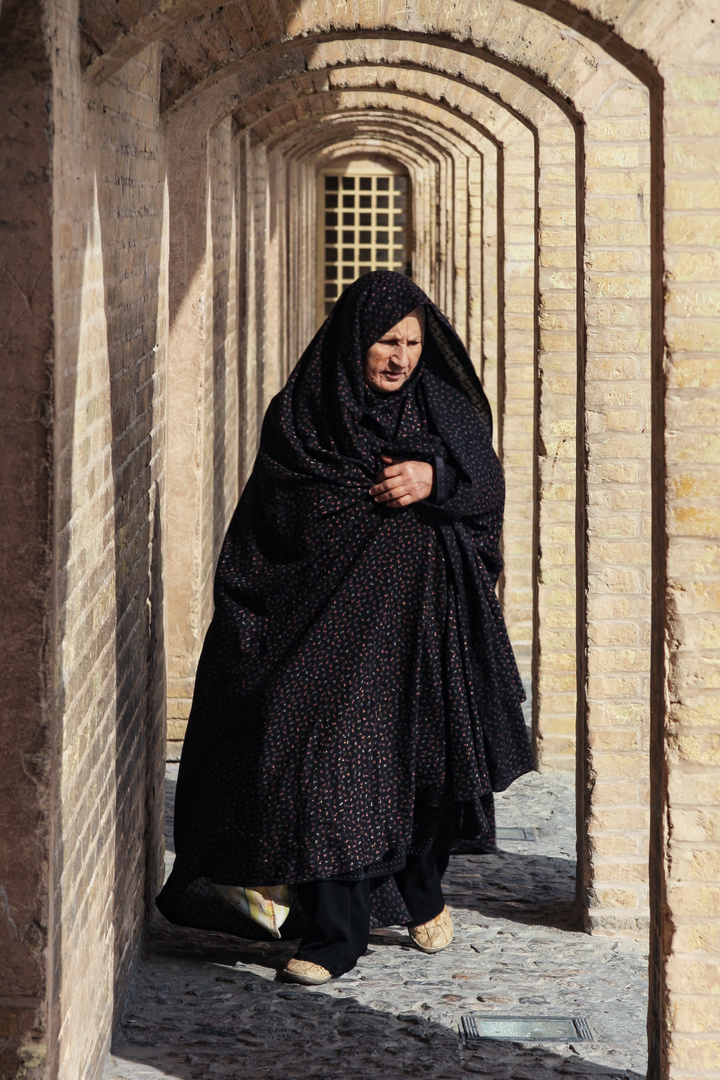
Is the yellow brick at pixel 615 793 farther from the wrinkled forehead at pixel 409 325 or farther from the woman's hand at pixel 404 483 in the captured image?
the wrinkled forehead at pixel 409 325

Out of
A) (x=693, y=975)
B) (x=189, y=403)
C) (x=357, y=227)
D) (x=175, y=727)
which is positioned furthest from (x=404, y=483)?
(x=357, y=227)

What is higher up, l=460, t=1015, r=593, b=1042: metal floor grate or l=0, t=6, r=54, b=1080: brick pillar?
l=0, t=6, r=54, b=1080: brick pillar

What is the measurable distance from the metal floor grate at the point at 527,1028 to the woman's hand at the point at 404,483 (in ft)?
4.32

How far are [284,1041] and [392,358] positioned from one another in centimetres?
174

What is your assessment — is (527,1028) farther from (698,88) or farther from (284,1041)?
(698,88)

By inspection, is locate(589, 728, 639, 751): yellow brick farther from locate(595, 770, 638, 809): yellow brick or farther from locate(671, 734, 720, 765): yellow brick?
locate(671, 734, 720, 765): yellow brick

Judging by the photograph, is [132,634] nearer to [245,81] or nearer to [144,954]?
[144,954]

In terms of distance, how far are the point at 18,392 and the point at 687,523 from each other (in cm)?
124

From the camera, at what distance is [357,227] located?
18969mm

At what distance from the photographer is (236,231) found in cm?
815

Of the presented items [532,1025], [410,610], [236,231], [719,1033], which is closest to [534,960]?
[532,1025]

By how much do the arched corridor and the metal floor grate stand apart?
2.11 feet

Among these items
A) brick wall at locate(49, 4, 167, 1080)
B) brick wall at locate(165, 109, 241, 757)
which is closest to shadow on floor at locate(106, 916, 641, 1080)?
brick wall at locate(49, 4, 167, 1080)

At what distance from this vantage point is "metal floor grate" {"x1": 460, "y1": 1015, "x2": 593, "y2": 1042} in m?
3.86
